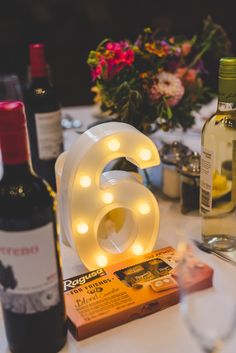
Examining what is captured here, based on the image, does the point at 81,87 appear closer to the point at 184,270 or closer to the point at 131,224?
the point at 131,224

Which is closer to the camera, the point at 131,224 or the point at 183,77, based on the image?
the point at 131,224

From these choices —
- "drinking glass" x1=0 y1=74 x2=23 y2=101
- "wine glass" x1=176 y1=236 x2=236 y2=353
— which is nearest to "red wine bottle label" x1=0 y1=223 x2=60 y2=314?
"wine glass" x1=176 y1=236 x2=236 y2=353

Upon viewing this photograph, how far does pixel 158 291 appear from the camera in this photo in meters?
0.78

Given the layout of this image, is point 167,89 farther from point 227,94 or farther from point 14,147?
point 14,147

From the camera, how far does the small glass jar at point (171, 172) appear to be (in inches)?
45.5

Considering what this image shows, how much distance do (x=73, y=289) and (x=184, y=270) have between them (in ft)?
0.85

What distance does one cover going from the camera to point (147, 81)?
3.71ft

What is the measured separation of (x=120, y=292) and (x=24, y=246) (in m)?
→ 0.22

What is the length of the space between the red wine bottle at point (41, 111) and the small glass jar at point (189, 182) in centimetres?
32

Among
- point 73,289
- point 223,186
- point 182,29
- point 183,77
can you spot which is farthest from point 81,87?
point 73,289

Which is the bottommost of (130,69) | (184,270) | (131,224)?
(131,224)

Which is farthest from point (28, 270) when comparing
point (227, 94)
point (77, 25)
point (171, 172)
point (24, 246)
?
point (77, 25)

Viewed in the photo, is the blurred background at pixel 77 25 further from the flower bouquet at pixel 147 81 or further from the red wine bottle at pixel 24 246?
the red wine bottle at pixel 24 246

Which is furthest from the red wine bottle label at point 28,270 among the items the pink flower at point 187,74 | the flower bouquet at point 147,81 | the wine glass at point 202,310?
the pink flower at point 187,74
